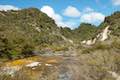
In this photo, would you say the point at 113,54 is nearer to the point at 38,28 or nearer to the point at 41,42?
the point at 41,42

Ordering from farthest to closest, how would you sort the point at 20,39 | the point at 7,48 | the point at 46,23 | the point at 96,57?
the point at 46,23 → the point at 20,39 → the point at 7,48 → the point at 96,57

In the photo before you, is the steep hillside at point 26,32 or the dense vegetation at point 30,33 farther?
the dense vegetation at point 30,33

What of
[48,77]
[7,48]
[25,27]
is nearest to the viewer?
[48,77]

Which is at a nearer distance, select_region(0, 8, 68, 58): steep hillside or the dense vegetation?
select_region(0, 8, 68, 58): steep hillside

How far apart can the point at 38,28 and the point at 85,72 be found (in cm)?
11080

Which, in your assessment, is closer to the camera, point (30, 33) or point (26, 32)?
point (26, 32)

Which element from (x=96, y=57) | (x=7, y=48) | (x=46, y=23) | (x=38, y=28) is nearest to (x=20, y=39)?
(x=7, y=48)

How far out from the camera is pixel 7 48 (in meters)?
30.3

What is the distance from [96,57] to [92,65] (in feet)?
4.39

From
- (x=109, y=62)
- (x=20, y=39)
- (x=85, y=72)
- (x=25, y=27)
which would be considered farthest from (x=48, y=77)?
(x=25, y=27)

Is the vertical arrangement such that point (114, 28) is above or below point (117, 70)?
above

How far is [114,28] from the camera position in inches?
3248

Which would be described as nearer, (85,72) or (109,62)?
(85,72)

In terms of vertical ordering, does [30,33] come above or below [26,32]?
below
